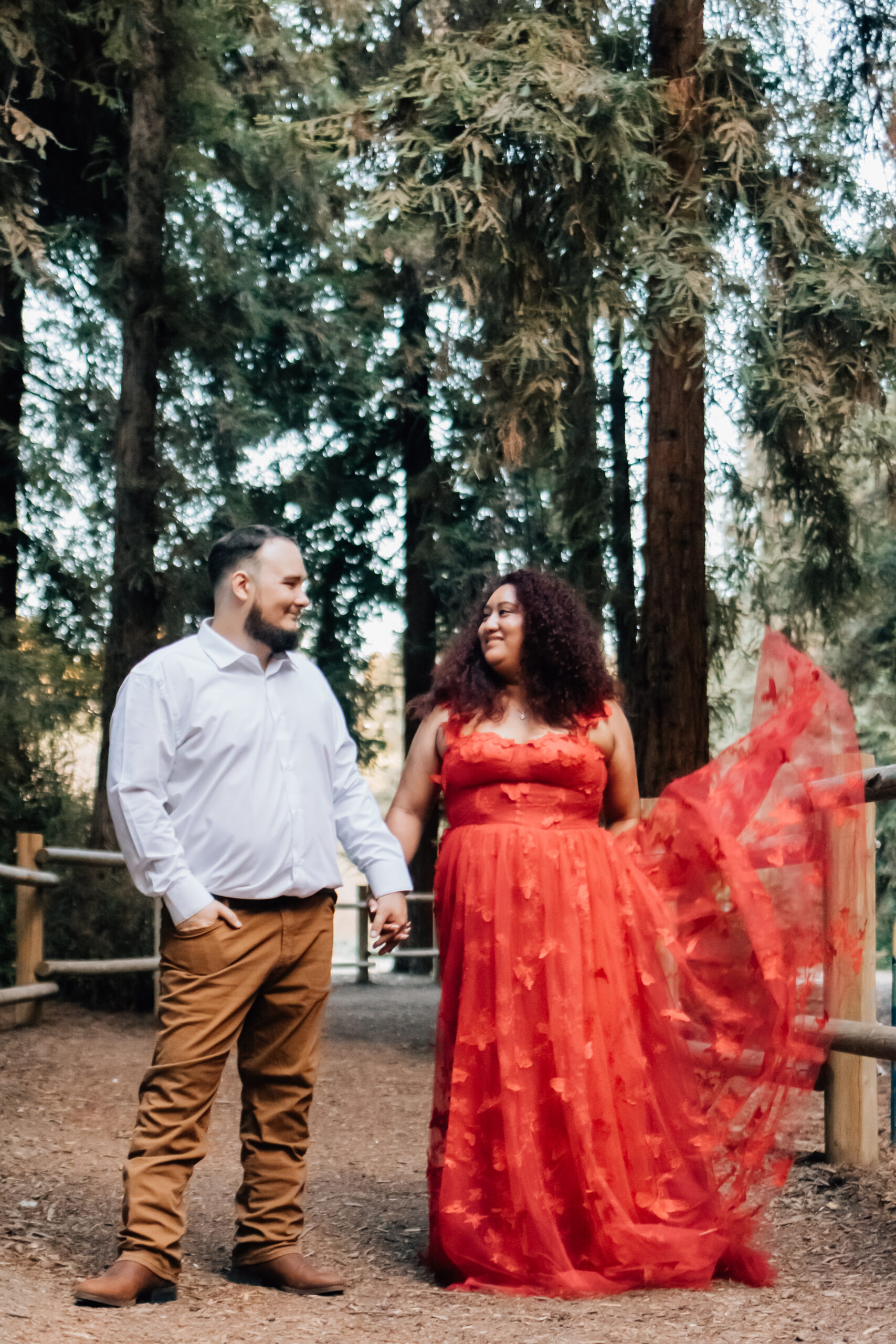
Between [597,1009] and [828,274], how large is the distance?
6.44 meters

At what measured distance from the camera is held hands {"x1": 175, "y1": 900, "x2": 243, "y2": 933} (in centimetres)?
369

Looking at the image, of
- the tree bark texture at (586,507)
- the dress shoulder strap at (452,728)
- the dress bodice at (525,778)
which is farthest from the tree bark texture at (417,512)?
the dress bodice at (525,778)

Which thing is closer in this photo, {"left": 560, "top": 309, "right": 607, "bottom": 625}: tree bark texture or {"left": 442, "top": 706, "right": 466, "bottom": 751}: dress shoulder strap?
{"left": 442, "top": 706, "right": 466, "bottom": 751}: dress shoulder strap

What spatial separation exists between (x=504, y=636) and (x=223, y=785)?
3.52 feet

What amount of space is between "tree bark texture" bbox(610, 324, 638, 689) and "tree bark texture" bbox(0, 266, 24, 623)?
547 centimetres

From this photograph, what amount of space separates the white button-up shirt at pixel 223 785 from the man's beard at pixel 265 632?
0.20 feet

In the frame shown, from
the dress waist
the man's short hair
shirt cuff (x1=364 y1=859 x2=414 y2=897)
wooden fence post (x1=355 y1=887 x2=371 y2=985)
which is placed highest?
the man's short hair

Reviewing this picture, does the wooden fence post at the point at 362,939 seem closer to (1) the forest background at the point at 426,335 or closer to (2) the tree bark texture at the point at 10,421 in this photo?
(1) the forest background at the point at 426,335

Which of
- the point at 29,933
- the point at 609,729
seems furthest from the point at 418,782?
the point at 29,933

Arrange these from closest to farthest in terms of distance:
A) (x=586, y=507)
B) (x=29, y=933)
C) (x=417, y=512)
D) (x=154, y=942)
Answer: (x=29, y=933)
(x=154, y=942)
(x=586, y=507)
(x=417, y=512)

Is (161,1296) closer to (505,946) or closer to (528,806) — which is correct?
(505,946)

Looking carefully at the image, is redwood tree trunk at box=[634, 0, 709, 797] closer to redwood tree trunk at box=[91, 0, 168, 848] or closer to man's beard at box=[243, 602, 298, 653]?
redwood tree trunk at box=[91, 0, 168, 848]

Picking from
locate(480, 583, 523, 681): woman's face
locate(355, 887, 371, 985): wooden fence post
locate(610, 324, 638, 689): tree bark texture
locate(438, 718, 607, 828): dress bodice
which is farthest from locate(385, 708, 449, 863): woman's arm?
locate(355, 887, 371, 985): wooden fence post

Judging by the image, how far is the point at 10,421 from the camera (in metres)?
14.5
